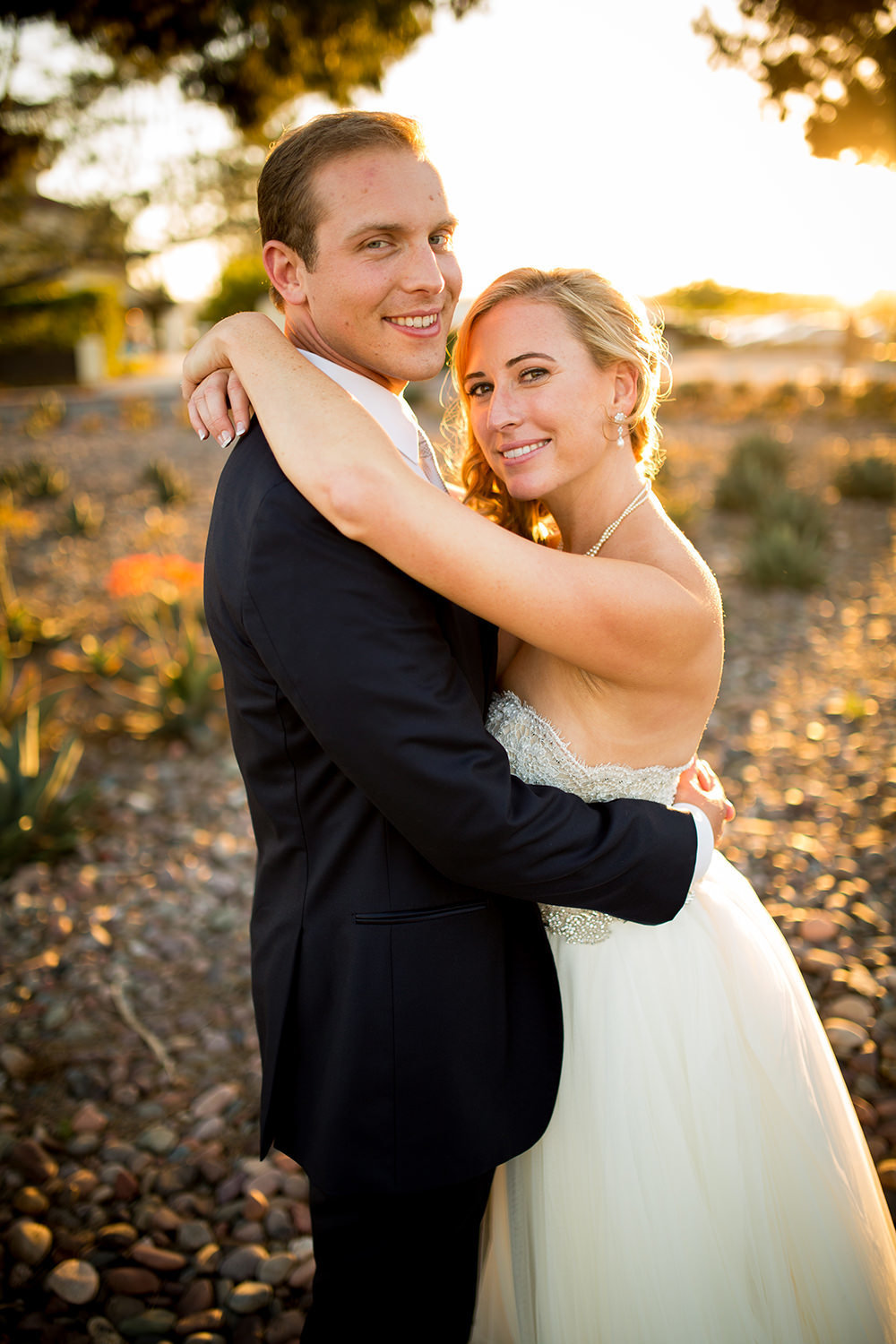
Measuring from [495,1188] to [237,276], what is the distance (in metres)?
34.8

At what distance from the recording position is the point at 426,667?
143 centimetres

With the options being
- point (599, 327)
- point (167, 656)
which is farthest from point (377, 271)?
point (167, 656)

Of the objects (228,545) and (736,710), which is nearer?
(228,545)

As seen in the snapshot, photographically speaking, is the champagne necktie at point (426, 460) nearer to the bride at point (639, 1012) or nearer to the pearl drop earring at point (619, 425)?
the bride at point (639, 1012)

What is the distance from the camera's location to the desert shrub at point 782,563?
7.82 metres

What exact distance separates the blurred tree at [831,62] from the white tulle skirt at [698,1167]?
205 inches

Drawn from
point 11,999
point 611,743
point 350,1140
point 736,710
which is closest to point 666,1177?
point 350,1140

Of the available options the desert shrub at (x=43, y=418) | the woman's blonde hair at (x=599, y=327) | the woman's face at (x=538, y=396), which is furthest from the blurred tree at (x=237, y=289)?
the woman's face at (x=538, y=396)

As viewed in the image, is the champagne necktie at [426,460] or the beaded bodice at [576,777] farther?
the beaded bodice at [576,777]

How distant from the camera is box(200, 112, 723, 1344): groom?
4.60ft

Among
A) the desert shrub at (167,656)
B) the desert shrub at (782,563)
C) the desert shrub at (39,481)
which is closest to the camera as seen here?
the desert shrub at (167,656)

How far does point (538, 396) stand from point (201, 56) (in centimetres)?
634

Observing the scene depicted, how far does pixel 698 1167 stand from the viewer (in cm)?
182

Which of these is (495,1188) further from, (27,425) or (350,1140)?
(27,425)
